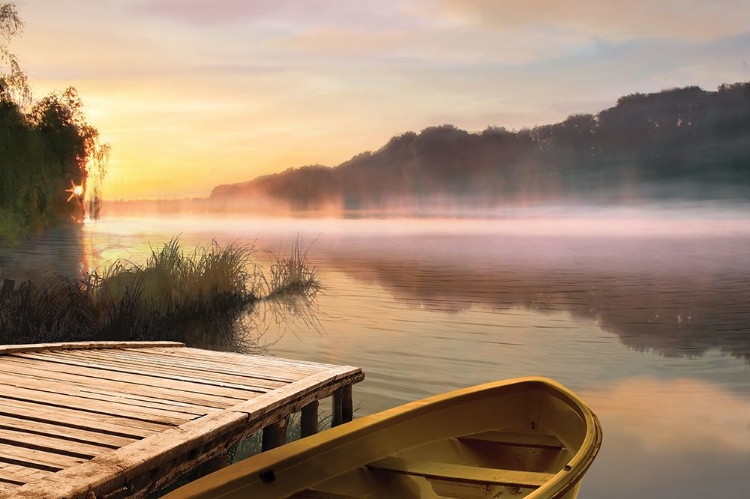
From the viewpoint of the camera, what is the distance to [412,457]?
12.3 feet

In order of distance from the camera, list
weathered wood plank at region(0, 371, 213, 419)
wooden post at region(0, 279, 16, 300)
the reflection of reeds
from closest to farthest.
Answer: weathered wood plank at region(0, 371, 213, 419)
the reflection of reeds
wooden post at region(0, 279, 16, 300)

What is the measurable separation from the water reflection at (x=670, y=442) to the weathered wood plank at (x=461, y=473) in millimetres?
2880

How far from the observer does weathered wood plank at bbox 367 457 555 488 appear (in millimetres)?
3281

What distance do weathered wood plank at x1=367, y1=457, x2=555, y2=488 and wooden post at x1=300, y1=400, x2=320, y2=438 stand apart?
140 centimetres

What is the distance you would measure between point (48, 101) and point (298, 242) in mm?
6769

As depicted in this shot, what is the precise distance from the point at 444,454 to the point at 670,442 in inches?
185

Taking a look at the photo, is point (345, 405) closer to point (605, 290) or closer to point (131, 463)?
point (131, 463)

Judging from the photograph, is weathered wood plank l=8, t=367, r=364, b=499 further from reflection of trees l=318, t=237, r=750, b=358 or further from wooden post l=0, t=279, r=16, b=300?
reflection of trees l=318, t=237, r=750, b=358

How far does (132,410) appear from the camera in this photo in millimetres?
3646

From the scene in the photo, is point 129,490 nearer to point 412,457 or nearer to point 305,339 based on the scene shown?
point 412,457

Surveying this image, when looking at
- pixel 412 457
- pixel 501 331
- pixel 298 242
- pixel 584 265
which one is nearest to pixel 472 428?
pixel 412 457

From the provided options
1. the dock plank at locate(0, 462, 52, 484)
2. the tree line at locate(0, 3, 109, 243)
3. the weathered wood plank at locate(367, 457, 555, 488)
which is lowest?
the weathered wood plank at locate(367, 457, 555, 488)

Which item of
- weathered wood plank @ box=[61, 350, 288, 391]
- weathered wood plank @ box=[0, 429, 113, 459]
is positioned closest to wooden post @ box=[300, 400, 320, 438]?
weathered wood plank @ box=[61, 350, 288, 391]

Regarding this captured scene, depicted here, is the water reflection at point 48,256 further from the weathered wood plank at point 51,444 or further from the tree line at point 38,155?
the weathered wood plank at point 51,444
